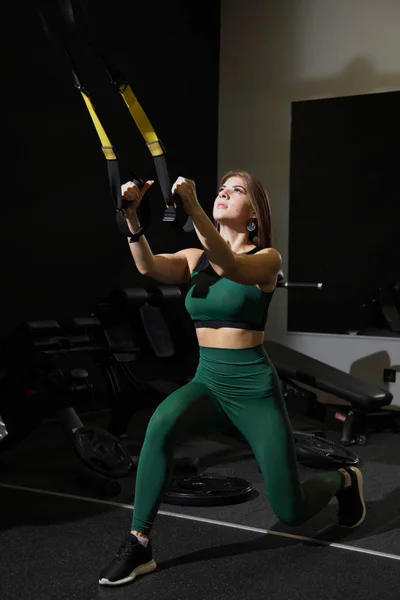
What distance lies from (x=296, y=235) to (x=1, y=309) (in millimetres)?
2654

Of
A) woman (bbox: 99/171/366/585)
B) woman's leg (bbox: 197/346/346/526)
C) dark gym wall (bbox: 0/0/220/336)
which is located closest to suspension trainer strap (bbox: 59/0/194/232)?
woman (bbox: 99/171/366/585)

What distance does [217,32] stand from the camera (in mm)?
6664

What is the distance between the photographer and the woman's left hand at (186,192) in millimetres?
2148

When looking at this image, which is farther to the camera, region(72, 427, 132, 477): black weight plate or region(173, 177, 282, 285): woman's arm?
region(72, 427, 132, 477): black weight plate

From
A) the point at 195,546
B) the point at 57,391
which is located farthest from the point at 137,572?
the point at 57,391

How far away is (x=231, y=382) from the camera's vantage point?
2518 mm

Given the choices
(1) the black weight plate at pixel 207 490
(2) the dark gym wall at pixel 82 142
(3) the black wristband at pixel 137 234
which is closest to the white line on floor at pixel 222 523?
(1) the black weight plate at pixel 207 490

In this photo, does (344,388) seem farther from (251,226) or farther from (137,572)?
(137,572)

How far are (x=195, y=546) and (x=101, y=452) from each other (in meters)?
1.07

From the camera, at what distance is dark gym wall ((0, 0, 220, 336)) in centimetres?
484

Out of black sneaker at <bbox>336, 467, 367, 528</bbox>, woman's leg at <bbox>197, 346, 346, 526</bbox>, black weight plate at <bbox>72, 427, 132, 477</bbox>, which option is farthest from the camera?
black weight plate at <bbox>72, 427, 132, 477</bbox>

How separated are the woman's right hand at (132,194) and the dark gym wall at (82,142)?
8.65ft

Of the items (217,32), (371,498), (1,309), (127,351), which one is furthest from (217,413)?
(217,32)

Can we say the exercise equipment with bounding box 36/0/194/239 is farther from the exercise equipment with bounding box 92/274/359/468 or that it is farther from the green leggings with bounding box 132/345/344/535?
the exercise equipment with bounding box 92/274/359/468
